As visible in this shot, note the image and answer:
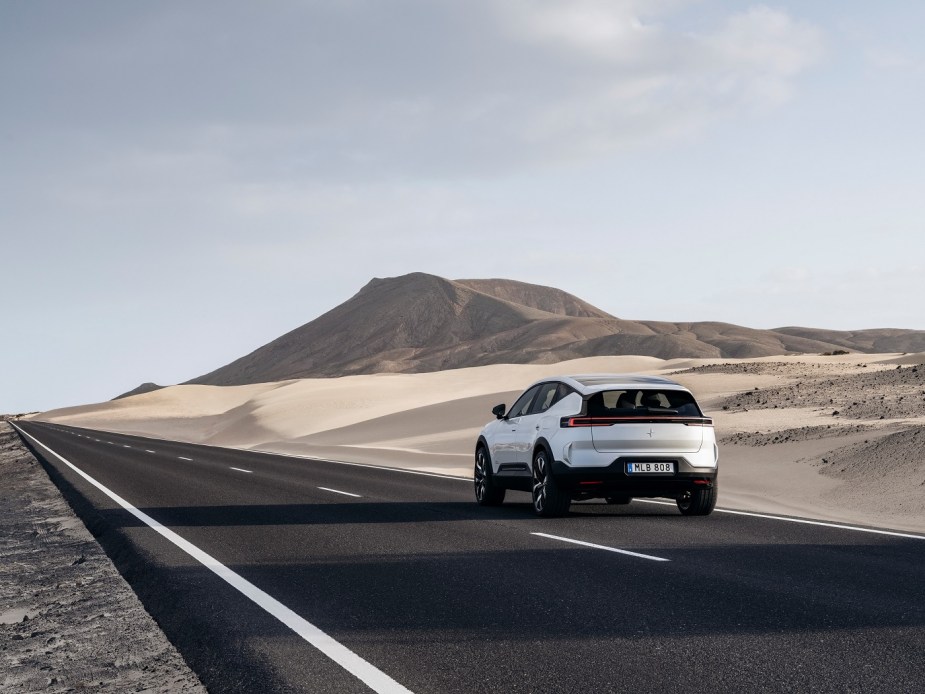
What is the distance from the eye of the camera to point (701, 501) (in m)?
14.0

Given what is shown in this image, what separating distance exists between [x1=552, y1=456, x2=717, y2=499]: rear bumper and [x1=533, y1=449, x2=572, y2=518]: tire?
121mm

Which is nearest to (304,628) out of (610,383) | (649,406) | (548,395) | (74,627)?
(74,627)

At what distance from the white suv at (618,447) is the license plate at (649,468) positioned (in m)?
0.01

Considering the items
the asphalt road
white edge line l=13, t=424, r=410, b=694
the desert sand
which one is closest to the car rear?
the asphalt road

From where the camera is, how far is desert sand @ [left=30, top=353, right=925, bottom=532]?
57.0ft

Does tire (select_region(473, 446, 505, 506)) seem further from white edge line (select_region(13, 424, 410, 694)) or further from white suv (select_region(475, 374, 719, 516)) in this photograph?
white edge line (select_region(13, 424, 410, 694))

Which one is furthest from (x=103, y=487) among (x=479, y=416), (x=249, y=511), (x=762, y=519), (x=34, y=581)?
(x=479, y=416)

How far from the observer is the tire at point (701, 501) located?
1384cm

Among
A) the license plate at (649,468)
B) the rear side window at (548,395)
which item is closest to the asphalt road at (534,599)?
the license plate at (649,468)

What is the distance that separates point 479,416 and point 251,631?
1720 inches

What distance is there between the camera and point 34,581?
32.2ft

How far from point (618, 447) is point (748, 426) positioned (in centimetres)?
1905

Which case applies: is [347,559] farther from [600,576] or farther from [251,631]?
[251,631]

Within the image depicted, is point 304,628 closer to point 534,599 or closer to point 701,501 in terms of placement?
point 534,599
